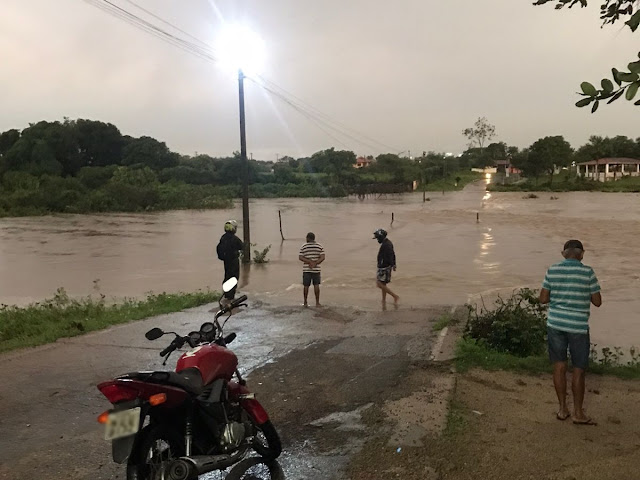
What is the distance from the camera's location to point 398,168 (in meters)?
106

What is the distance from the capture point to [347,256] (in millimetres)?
25875

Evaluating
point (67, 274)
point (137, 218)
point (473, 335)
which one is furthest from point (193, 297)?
point (137, 218)

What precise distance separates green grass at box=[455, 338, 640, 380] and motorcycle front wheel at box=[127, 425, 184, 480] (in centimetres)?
349

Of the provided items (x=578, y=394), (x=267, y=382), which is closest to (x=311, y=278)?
(x=267, y=382)

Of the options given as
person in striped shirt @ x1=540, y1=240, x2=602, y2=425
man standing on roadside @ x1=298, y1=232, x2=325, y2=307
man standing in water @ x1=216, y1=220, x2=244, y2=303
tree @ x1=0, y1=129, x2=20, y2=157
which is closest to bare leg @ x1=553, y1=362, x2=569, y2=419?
person in striped shirt @ x1=540, y1=240, x2=602, y2=425

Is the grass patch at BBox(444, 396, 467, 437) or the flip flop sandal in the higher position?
the grass patch at BBox(444, 396, 467, 437)

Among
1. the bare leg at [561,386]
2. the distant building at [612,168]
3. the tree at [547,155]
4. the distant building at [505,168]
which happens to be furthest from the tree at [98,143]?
the bare leg at [561,386]

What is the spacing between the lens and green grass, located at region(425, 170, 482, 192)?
10072 centimetres

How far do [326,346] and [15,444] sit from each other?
376 cm

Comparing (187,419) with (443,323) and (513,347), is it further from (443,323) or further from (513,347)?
(443,323)

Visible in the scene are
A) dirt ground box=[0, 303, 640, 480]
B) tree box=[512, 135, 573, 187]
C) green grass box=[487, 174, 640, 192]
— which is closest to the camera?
dirt ground box=[0, 303, 640, 480]

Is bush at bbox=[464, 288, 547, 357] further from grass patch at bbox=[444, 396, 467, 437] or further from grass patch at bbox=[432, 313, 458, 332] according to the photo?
grass patch at bbox=[444, 396, 467, 437]

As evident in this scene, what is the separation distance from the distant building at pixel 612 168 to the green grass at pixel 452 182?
69.5ft

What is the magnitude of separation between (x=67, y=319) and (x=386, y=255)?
6241 millimetres
